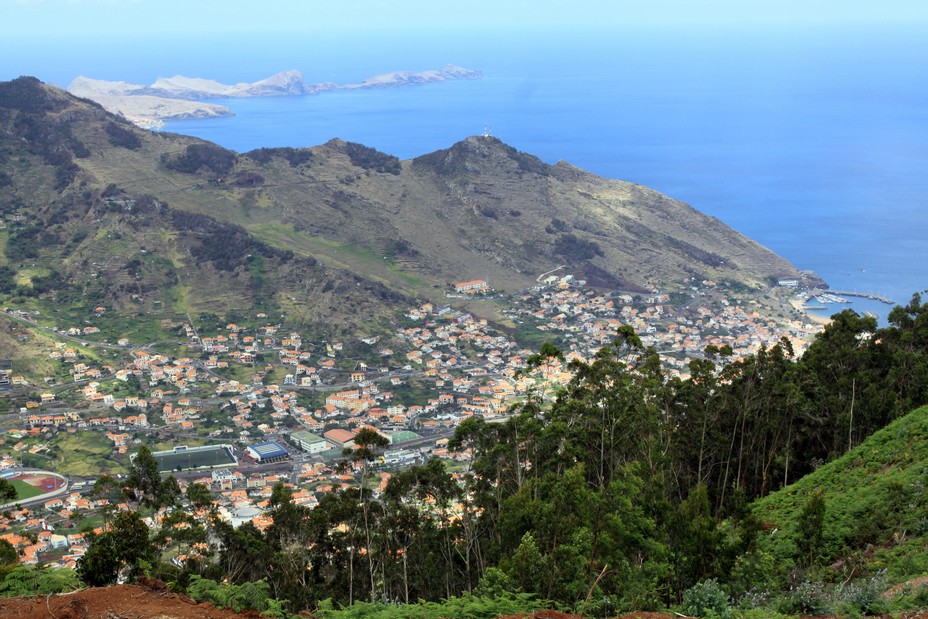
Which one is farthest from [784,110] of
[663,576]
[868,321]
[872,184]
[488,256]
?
[663,576]

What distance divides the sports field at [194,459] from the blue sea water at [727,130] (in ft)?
115

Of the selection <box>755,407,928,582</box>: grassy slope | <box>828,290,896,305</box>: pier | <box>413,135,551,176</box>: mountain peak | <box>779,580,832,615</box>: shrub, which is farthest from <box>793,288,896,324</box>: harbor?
<box>779,580,832,615</box>: shrub

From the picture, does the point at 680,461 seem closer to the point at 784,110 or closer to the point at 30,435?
the point at 30,435

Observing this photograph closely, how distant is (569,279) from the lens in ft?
158

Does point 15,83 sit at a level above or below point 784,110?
below

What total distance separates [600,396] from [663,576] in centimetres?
576

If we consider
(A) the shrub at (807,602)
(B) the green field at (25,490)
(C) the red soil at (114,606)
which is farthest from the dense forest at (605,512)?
(B) the green field at (25,490)

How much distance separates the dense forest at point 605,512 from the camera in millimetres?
9062

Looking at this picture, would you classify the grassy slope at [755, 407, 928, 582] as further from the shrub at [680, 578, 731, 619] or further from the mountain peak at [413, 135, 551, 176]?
the mountain peak at [413, 135, 551, 176]

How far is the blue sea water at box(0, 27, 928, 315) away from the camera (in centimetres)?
6488

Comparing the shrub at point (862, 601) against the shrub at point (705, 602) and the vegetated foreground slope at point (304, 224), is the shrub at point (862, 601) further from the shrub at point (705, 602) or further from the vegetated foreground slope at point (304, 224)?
the vegetated foreground slope at point (304, 224)

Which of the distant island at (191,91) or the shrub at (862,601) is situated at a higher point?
the distant island at (191,91)

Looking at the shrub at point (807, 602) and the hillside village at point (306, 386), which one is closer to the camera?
the shrub at point (807, 602)

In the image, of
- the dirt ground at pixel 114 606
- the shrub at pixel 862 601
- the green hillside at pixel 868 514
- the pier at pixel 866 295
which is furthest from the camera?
the pier at pixel 866 295
